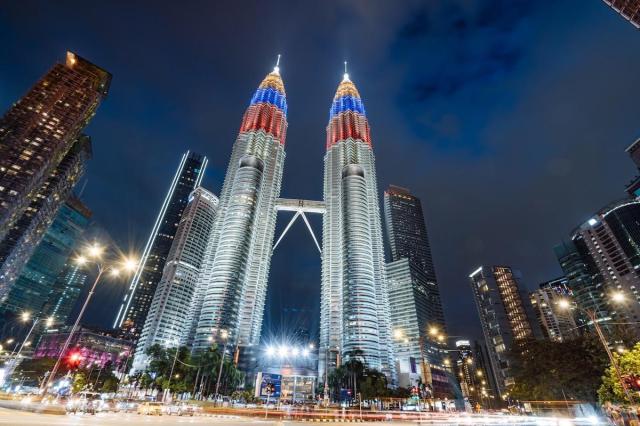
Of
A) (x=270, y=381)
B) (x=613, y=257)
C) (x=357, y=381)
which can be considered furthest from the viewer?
(x=613, y=257)

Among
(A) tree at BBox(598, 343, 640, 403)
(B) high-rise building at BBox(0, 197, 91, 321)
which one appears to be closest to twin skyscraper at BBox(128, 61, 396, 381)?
(B) high-rise building at BBox(0, 197, 91, 321)

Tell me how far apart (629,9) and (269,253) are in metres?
150

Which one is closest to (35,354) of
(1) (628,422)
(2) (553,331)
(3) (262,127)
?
(3) (262,127)

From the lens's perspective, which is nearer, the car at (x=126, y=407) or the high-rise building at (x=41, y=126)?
the car at (x=126, y=407)

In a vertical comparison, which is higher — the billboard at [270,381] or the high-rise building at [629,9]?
the high-rise building at [629,9]

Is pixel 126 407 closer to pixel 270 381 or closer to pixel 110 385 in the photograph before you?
pixel 110 385

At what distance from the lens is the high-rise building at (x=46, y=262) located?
6540 inches

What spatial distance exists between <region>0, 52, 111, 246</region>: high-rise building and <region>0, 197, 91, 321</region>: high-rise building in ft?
249

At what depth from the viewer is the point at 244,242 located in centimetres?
15088

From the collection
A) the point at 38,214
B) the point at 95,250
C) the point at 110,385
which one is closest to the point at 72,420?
the point at 95,250

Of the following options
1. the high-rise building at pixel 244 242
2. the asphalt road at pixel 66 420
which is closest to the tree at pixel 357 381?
the high-rise building at pixel 244 242

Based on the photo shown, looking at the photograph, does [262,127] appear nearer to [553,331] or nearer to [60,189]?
[60,189]

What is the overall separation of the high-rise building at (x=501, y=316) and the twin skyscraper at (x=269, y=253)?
72286 mm

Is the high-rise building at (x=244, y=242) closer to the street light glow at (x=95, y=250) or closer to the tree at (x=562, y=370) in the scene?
the tree at (x=562, y=370)
